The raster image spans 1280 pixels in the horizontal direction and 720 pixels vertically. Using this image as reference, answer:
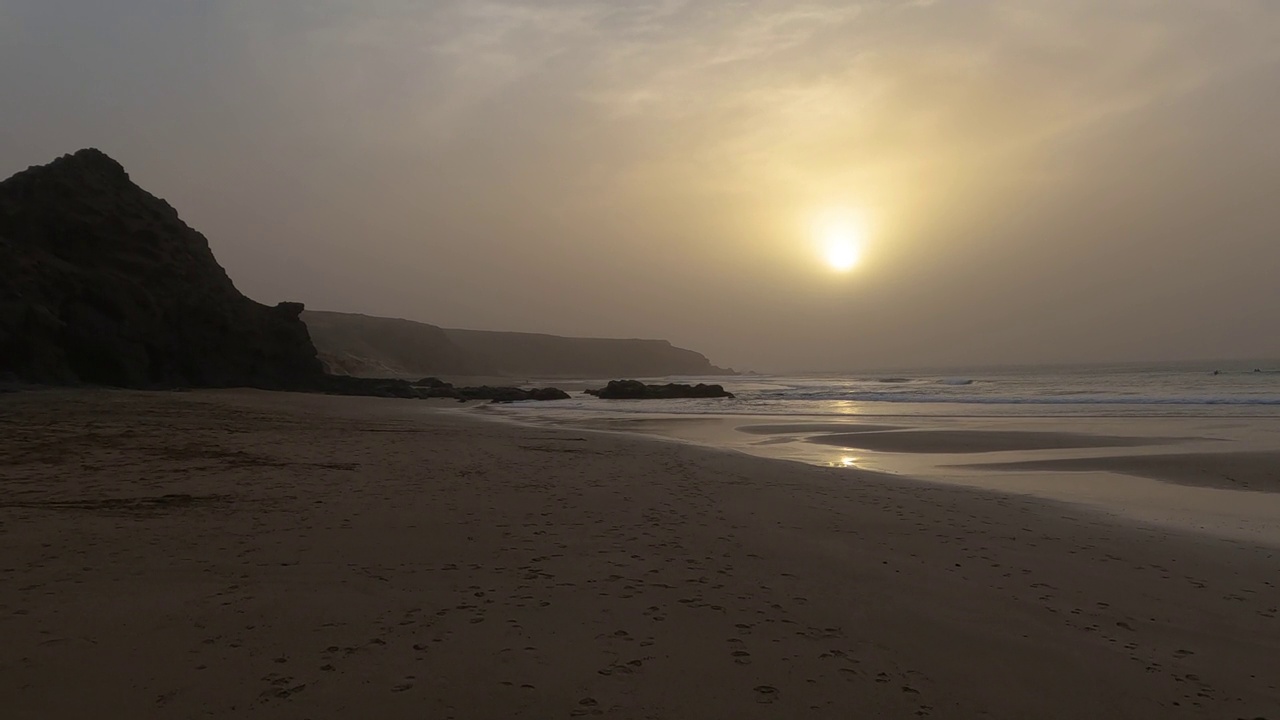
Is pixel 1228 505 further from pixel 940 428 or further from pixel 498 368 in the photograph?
pixel 498 368

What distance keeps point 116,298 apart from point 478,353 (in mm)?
115118

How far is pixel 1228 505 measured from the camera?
9539 mm

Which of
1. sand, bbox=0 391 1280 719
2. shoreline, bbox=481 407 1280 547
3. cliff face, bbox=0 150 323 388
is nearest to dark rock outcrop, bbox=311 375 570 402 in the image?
cliff face, bbox=0 150 323 388

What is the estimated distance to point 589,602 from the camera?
495 centimetres

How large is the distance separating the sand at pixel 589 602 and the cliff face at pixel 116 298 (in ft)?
57.9

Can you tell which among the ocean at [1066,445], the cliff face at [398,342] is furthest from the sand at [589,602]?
the cliff face at [398,342]

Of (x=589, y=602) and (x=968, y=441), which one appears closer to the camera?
(x=589, y=602)

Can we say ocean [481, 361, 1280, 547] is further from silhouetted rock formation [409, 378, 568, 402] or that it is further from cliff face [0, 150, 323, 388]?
cliff face [0, 150, 323, 388]

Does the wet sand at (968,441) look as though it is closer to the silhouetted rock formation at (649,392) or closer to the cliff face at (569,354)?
the silhouetted rock formation at (649,392)

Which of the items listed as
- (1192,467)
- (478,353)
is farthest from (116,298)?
(478,353)

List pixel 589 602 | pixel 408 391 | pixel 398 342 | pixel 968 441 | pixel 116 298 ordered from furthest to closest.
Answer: pixel 398 342
pixel 408 391
pixel 116 298
pixel 968 441
pixel 589 602

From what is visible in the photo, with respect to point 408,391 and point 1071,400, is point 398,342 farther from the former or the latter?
point 1071,400

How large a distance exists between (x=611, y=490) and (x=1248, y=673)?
670cm

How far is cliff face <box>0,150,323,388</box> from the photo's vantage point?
2259 centimetres
